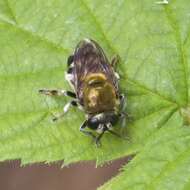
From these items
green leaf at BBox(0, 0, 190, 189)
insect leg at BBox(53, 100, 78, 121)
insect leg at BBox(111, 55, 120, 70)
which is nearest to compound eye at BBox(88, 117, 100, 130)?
green leaf at BBox(0, 0, 190, 189)

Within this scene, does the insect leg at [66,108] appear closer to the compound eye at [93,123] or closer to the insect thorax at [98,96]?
the insect thorax at [98,96]

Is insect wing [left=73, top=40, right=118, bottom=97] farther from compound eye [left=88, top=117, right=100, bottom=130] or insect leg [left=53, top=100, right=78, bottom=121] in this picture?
compound eye [left=88, top=117, right=100, bottom=130]

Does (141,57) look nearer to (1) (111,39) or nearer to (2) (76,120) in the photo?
(1) (111,39)

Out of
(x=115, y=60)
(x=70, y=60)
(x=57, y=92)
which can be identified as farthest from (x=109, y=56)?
(x=57, y=92)

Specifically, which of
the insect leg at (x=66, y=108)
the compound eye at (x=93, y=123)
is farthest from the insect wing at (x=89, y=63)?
the compound eye at (x=93, y=123)

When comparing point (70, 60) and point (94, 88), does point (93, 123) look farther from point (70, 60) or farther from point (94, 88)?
point (70, 60)

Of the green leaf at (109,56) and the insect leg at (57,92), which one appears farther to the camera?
the insect leg at (57,92)
